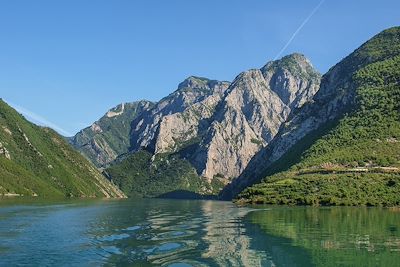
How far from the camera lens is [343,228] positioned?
82812 millimetres

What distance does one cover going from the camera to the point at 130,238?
68.6 meters

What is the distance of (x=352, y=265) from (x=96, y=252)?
2857cm

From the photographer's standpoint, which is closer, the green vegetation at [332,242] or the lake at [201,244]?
the lake at [201,244]

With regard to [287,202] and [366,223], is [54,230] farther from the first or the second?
[287,202]

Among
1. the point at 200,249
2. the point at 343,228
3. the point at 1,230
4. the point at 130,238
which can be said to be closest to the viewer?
the point at 200,249

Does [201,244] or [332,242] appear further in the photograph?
[332,242]

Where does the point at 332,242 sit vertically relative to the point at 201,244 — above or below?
below

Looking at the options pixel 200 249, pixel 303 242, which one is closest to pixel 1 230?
pixel 200 249

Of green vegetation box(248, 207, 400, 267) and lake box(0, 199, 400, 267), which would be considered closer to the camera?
lake box(0, 199, 400, 267)

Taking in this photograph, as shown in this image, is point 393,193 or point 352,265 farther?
point 393,193

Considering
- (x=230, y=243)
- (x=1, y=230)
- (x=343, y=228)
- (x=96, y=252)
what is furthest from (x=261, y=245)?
(x=1, y=230)

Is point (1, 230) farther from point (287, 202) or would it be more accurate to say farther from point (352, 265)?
point (287, 202)

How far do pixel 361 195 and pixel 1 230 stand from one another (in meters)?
121

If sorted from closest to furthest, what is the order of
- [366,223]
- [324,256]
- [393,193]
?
[324,256] → [366,223] → [393,193]
